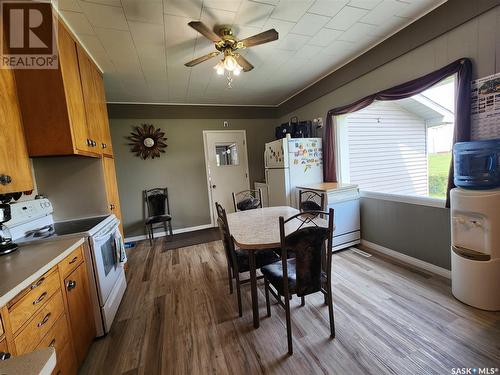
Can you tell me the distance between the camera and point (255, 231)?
184 centimetres

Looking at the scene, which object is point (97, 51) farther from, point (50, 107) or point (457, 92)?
point (457, 92)

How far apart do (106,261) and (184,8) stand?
2.26m

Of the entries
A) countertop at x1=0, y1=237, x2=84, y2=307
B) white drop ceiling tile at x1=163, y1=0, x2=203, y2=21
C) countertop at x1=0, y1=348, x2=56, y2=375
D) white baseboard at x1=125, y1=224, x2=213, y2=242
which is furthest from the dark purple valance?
white baseboard at x1=125, y1=224, x2=213, y2=242

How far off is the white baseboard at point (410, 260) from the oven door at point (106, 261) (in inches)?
123

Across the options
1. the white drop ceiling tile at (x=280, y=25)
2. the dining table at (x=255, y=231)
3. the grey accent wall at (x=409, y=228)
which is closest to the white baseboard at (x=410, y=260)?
the grey accent wall at (x=409, y=228)

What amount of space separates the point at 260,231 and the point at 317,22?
2.04 meters

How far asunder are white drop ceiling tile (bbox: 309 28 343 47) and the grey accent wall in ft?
6.65

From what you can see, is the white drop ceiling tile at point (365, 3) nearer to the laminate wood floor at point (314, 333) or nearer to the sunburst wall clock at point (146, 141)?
the laminate wood floor at point (314, 333)

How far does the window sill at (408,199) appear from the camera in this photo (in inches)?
90.7

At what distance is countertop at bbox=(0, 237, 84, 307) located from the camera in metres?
1.00

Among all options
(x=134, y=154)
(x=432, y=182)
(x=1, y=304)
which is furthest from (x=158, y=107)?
(x=432, y=182)

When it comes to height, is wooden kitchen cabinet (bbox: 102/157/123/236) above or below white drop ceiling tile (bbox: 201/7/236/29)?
below

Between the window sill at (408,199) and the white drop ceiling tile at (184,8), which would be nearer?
the white drop ceiling tile at (184,8)

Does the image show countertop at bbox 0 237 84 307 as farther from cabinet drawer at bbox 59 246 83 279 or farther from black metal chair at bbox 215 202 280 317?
black metal chair at bbox 215 202 280 317
